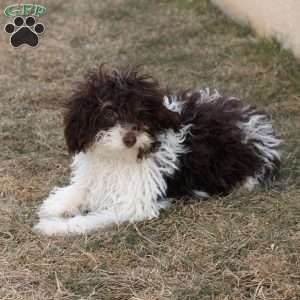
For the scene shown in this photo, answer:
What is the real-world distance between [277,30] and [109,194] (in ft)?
11.7

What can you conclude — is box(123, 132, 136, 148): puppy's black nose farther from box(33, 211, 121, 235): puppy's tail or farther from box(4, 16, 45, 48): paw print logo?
box(4, 16, 45, 48): paw print logo

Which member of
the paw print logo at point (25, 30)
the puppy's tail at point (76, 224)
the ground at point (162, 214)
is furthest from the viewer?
the paw print logo at point (25, 30)

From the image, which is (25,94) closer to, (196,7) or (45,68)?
(45,68)

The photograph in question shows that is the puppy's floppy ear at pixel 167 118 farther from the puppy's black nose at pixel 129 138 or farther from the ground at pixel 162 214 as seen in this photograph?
the ground at pixel 162 214

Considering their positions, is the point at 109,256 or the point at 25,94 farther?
the point at 25,94

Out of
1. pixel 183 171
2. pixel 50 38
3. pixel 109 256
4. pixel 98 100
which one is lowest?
pixel 50 38

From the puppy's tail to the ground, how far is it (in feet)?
0.20

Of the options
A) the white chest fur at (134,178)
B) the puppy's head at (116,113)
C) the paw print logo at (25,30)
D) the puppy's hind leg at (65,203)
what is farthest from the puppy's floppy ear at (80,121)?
the paw print logo at (25,30)

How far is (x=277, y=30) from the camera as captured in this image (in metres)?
6.52

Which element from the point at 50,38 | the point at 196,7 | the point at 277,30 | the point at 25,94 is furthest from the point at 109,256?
the point at 196,7

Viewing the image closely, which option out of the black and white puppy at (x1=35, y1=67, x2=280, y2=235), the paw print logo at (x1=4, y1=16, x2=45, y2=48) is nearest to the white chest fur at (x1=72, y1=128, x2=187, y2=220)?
the black and white puppy at (x1=35, y1=67, x2=280, y2=235)

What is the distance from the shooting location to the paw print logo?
3.64 metres

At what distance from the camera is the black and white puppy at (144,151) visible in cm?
336

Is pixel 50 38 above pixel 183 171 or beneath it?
beneath
